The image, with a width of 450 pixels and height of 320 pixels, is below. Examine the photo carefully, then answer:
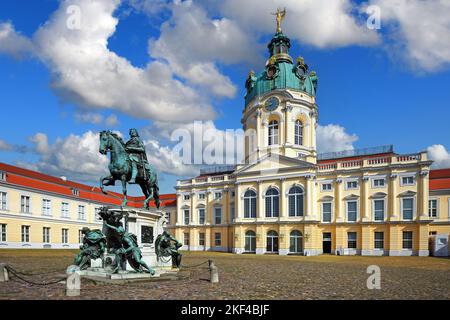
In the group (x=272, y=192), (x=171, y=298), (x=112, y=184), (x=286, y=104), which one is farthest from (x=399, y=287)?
(x=286, y=104)

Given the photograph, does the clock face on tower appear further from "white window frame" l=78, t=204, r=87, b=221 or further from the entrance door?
"white window frame" l=78, t=204, r=87, b=221

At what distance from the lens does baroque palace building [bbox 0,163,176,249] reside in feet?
156

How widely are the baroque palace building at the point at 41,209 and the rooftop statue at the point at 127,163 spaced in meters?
28.4

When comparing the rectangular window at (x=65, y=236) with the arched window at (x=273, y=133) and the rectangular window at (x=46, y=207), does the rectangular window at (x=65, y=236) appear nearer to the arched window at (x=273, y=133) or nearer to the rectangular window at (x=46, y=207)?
the rectangular window at (x=46, y=207)

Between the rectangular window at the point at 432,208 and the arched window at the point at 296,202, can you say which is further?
the arched window at the point at 296,202

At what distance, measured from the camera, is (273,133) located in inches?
2215

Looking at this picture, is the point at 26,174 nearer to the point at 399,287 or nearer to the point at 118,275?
the point at 118,275

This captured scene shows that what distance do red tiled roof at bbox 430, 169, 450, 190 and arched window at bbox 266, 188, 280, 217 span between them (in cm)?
1926

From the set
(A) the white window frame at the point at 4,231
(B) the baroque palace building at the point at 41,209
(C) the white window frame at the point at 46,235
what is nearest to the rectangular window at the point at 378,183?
(B) the baroque palace building at the point at 41,209

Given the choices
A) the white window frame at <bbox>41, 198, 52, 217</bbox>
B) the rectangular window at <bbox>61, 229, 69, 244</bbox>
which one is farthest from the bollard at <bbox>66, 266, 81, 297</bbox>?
the rectangular window at <bbox>61, 229, 69, 244</bbox>

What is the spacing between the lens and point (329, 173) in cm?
4953

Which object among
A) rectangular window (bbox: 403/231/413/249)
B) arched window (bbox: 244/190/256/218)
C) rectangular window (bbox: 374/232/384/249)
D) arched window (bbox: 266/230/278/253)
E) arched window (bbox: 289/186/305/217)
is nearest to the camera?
rectangular window (bbox: 403/231/413/249)

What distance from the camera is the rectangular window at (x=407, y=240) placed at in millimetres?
44000
